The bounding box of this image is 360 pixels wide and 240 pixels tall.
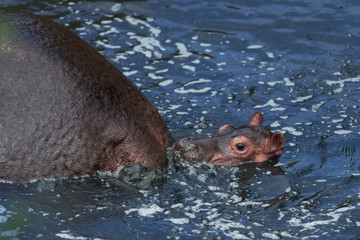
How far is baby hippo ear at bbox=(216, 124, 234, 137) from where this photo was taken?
8094mm

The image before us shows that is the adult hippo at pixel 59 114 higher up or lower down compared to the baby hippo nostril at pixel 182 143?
higher up

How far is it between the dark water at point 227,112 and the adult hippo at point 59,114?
249mm

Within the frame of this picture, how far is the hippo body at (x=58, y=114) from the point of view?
22.4ft

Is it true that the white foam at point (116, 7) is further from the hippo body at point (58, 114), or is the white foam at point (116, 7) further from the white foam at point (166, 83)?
the hippo body at point (58, 114)

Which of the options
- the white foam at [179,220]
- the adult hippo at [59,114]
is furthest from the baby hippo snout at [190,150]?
the white foam at [179,220]

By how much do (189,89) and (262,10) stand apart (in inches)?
120

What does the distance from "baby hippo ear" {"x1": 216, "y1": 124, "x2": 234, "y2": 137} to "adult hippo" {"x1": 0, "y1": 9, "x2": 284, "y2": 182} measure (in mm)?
1082

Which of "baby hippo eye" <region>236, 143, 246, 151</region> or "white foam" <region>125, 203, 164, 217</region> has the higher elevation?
"baby hippo eye" <region>236, 143, 246, 151</region>

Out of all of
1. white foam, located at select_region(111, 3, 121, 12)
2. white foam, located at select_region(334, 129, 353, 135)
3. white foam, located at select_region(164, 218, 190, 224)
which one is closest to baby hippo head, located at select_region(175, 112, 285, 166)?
white foam, located at select_region(334, 129, 353, 135)

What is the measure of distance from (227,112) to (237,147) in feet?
4.11

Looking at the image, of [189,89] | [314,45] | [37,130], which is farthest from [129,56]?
[37,130]

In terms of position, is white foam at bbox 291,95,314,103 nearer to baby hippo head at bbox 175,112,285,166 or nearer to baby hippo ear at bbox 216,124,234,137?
baby hippo head at bbox 175,112,285,166

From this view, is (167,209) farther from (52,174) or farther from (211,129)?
(211,129)

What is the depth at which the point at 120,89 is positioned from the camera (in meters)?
7.28
